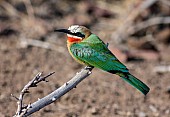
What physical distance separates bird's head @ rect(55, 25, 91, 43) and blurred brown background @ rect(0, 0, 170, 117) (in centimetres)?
105

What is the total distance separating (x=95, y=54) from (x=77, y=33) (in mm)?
210

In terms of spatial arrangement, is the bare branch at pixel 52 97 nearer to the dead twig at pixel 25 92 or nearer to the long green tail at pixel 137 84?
the dead twig at pixel 25 92

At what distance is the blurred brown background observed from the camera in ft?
15.1

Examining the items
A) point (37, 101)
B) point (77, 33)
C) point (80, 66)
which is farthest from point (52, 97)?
point (80, 66)

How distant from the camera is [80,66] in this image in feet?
18.4

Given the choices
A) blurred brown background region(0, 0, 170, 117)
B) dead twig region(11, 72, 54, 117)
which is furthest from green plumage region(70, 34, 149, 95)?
blurred brown background region(0, 0, 170, 117)

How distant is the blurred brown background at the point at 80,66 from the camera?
181 inches

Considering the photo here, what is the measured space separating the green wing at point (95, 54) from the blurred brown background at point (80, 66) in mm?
999

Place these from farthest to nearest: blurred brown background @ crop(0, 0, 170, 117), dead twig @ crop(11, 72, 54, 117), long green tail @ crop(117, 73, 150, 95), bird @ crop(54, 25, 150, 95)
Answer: blurred brown background @ crop(0, 0, 170, 117) < bird @ crop(54, 25, 150, 95) < long green tail @ crop(117, 73, 150, 95) < dead twig @ crop(11, 72, 54, 117)

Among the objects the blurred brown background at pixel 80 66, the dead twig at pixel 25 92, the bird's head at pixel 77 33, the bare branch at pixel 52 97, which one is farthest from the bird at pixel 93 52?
the blurred brown background at pixel 80 66

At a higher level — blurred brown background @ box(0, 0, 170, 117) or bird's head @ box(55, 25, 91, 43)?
blurred brown background @ box(0, 0, 170, 117)

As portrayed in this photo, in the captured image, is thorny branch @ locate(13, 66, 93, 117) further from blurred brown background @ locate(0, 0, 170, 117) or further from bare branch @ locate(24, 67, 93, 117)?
blurred brown background @ locate(0, 0, 170, 117)

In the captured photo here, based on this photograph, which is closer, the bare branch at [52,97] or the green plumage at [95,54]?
the bare branch at [52,97]

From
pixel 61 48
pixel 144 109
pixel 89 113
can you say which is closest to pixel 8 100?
pixel 89 113
